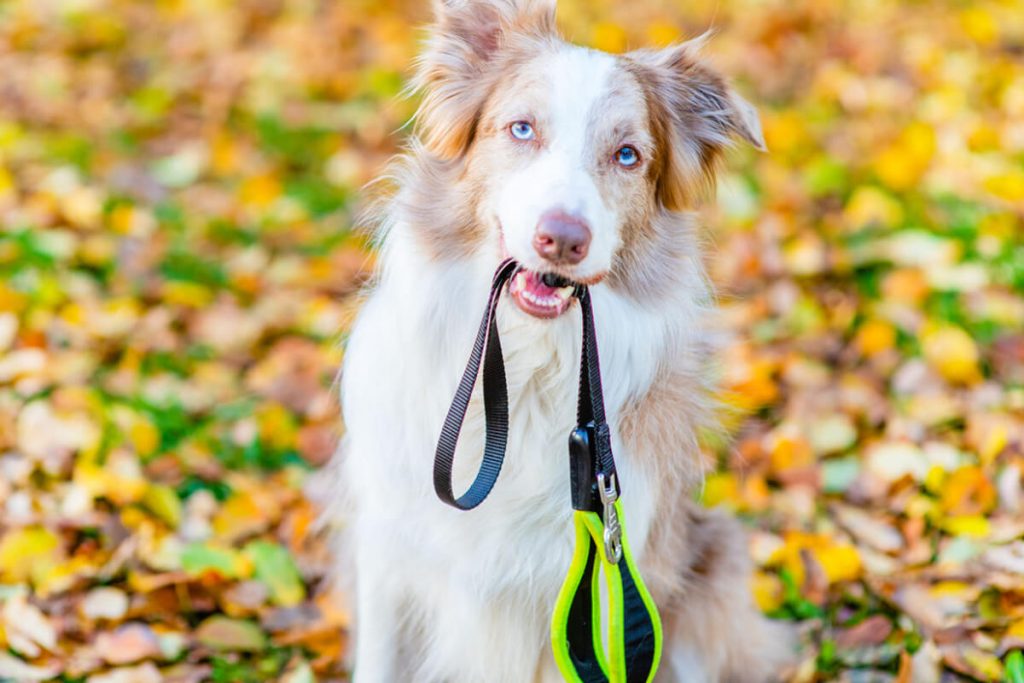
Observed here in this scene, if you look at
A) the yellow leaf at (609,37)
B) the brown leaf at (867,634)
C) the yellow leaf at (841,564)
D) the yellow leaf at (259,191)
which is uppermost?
the yellow leaf at (609,37)

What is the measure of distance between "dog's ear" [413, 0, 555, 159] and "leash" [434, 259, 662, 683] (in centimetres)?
57

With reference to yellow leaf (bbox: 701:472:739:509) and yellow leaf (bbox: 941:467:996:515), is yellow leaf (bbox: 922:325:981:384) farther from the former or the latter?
yellow leaf (bbox: 701:472:739:509)

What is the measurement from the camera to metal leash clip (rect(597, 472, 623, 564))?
2.57 meters

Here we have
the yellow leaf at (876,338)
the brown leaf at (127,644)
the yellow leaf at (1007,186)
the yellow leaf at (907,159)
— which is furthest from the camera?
the yellow leaf at (907,159)

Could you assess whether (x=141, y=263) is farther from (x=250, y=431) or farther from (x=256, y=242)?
(x=250, y=431)

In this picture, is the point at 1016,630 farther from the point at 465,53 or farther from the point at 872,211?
the point at 872,211

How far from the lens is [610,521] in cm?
257

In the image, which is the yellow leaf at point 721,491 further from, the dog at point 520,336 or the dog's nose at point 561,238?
the dog's nose at point 561,238

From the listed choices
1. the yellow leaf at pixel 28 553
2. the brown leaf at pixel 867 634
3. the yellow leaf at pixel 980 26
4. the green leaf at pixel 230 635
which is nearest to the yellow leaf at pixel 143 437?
the yellow leaf at pixel 28 553

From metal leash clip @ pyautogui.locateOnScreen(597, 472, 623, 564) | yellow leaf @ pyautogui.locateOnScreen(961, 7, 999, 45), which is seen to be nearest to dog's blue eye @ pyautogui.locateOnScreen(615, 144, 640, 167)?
metal leash clip @ pyautogui.locateOnScreen(597, 472, 623, 564)

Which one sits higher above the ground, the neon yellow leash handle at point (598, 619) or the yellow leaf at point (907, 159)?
the yellow leaf at point (907, 159)

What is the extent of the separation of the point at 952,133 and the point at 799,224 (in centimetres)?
114

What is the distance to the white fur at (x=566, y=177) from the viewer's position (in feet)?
8.77

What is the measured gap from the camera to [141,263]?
5508 millimetres
